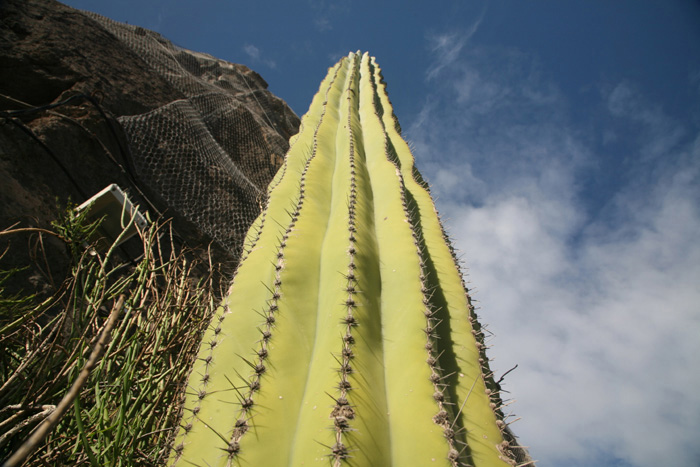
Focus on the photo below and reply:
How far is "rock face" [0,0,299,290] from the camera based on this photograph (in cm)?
237

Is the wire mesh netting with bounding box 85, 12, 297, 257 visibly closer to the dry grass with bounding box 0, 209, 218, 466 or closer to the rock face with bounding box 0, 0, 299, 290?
the rock face with bounding box 0, 0, 299, 290

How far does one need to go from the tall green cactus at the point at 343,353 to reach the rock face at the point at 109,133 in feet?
3.56

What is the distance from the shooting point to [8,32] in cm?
304

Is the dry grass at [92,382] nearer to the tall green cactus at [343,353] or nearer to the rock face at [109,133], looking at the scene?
the tall green cactus at [343,353]

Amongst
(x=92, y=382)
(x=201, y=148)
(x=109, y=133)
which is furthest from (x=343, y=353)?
(x=201, y=148)

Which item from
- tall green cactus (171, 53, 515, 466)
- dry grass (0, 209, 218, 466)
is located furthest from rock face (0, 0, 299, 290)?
tall green cactus (171, 53, 515, 466)

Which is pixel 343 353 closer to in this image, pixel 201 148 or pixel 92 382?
pixel 92 382

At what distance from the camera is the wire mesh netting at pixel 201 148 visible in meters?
3.14

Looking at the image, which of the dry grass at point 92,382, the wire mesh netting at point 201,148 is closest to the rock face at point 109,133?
the wire mesh netting at point 201,148

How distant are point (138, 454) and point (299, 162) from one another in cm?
221

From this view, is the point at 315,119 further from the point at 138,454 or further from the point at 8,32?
the point at 138,454

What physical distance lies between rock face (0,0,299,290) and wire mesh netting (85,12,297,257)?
1 centimetres

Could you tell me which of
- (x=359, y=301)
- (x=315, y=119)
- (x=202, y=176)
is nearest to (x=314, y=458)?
(x=359, y=301)

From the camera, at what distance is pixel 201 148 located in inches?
145
